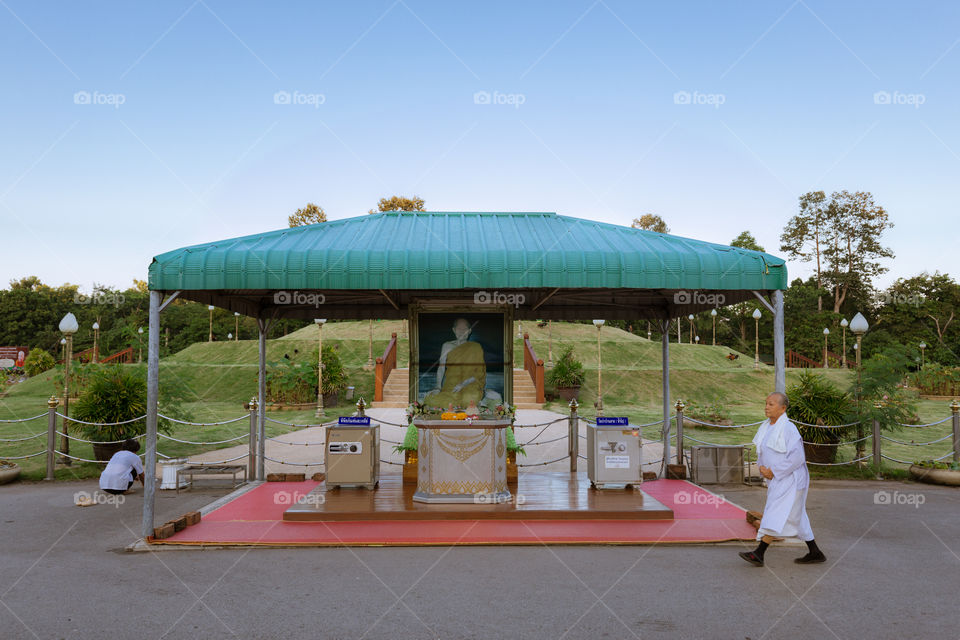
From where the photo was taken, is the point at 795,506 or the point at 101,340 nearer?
the point at 795,506

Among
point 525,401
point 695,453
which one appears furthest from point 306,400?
point 695,453

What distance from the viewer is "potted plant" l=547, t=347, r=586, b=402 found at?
2994cm

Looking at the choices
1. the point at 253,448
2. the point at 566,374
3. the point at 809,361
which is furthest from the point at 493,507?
the point at 809,361

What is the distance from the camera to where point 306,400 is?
28.0 meters

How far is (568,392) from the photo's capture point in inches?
1182

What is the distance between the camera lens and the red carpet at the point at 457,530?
25.8 ft

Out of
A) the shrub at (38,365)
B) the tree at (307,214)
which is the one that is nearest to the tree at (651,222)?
the tree at (307,214)

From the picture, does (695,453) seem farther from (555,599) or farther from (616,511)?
(555,599)

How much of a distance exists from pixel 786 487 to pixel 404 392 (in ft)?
73.1

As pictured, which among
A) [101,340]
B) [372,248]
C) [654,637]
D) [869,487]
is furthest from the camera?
[101,340]

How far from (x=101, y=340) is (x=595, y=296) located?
56.9 meters

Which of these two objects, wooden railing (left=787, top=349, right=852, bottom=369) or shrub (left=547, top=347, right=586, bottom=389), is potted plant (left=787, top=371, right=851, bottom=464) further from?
wooden railing (left=787, top=349, right=852, bottom=369)

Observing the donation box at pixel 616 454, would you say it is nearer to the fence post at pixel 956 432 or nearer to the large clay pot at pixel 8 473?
the fence post at pixel 956 432

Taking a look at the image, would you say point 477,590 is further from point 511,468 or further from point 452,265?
point 511,468
